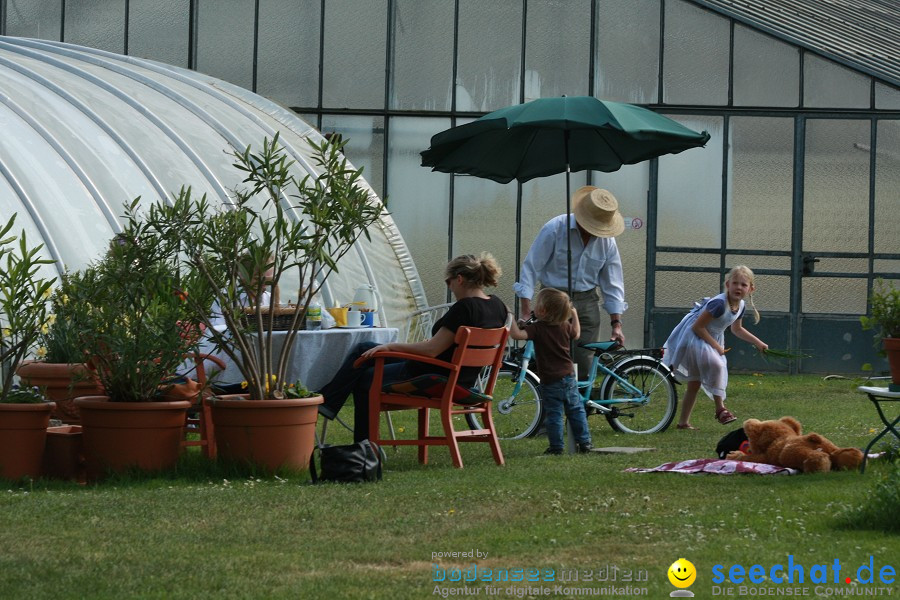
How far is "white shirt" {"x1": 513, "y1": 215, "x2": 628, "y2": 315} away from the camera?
342 inches

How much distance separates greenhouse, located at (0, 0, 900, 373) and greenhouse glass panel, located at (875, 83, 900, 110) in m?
0.02

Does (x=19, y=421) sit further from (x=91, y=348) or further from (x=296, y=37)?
(x=296, y=37)

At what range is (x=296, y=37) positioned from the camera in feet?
51.3

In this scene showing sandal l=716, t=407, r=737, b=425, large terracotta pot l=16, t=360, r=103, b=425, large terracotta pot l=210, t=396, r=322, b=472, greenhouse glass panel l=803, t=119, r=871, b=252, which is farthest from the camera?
greenhouse glass panel l=803, t=119, r=871, b=252

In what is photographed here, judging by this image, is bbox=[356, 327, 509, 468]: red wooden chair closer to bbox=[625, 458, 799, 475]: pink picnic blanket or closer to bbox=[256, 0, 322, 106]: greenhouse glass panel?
bbox=[625, 458, 799, 475]: pink picnic blanket

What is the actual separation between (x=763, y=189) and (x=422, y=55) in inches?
167

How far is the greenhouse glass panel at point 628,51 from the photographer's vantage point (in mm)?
15547

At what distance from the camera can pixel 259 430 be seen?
621cm

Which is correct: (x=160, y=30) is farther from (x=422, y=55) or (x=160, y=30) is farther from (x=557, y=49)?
(x=557, y=49)

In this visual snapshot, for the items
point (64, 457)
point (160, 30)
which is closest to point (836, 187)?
point (160, 30)

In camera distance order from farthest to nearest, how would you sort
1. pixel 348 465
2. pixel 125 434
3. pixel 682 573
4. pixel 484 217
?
pixel 484 217
pixel 125 434
pixel 348 465
pixel 682 573

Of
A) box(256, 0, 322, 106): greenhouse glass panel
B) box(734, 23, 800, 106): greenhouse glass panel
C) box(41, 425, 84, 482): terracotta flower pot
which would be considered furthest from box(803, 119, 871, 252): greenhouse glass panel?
box(41, 425, 84, 482): terracotta flower pot

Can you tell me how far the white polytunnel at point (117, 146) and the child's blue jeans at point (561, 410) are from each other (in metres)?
2.22

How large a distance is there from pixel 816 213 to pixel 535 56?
3.71 meters
